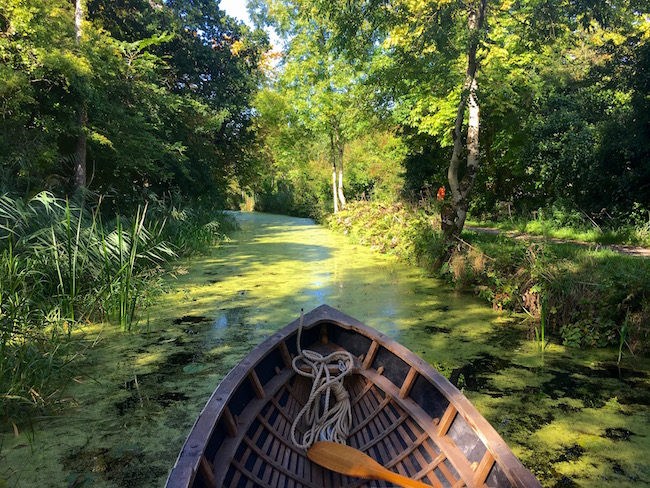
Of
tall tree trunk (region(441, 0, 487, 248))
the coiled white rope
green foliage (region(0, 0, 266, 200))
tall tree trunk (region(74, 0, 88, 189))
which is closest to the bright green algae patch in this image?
the coiled white rope

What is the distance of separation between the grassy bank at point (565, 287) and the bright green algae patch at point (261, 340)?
0.83 feet

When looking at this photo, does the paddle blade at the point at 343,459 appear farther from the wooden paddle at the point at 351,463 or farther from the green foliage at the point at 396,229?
the green foliage at the point at 396,229

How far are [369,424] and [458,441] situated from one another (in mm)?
792

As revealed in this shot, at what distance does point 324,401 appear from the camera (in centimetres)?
327

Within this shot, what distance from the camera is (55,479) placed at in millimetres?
2594

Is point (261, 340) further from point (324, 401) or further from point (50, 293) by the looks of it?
point (50, 293)

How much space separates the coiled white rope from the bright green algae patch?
0.90 meters

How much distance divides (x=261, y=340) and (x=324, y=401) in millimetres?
1922

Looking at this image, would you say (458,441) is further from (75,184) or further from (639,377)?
(75,184)

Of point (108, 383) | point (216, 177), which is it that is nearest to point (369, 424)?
point (108, 383)

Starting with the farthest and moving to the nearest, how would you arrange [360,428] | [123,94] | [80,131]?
[123,94]
[80,131]
[360,428]

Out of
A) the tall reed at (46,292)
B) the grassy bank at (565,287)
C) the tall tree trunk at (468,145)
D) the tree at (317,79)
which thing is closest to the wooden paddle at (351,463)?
the tall reed at (46,292)

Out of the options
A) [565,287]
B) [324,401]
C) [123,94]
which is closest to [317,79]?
[123,94]

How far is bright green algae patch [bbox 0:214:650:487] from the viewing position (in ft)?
9.07
